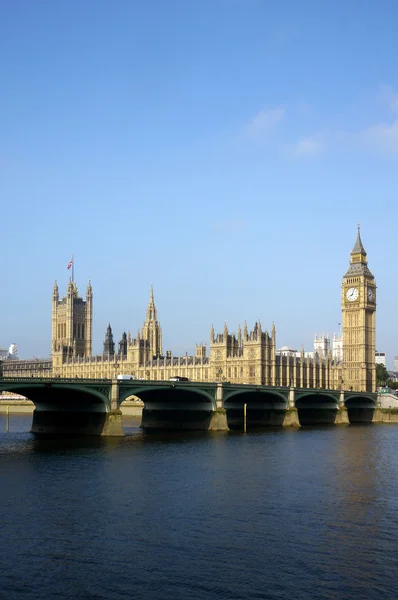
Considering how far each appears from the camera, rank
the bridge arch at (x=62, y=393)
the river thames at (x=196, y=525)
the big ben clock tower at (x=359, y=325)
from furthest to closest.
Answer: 1. the big ben clock tower at (x=359, y=325)
2. the bridge arch at (x=62, y=393)
3. the river thames at (x=196, y=525)

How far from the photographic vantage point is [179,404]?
123m

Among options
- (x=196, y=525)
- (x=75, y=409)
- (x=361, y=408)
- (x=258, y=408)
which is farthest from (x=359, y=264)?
(x=196, y=525)

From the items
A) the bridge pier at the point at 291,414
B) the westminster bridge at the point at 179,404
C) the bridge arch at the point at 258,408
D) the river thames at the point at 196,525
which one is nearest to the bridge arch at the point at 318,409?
the westminster bridge at the point at 179,404

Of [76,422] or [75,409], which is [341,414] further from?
[75,409]

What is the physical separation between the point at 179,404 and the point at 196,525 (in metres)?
75.0

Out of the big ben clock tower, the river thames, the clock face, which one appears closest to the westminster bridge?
the river thames

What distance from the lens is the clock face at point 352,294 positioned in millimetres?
194625

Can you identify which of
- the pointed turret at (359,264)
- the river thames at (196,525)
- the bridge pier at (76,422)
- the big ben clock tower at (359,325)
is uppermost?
the pointed turret at (359,264)

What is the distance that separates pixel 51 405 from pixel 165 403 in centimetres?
2297

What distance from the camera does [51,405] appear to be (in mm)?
107188

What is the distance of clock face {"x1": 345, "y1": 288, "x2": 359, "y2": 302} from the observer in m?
195

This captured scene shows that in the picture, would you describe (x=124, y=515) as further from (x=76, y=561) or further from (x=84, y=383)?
(x=84, y=383)

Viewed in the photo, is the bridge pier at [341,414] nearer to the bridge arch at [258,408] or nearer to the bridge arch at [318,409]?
the bridge arch at [318,409]

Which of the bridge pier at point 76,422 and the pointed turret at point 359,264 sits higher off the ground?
the pointed turret at point 359,264
